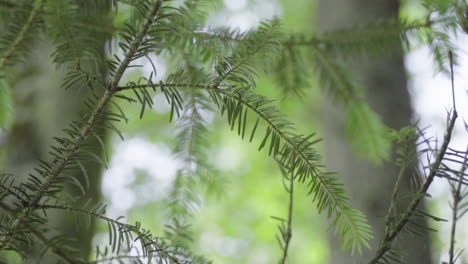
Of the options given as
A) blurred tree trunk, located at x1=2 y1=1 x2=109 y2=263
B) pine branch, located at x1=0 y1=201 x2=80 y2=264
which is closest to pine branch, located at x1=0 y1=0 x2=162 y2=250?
pine branch, located at x1=0 y1=201 x2=80 y2=264

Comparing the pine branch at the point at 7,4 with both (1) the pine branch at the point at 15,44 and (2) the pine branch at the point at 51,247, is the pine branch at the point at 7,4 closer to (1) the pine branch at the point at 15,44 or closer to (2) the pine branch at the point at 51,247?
(1) the pine branch at the point at 15,44

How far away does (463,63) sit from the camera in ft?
2.17

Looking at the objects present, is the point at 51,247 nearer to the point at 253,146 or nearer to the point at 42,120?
the point at 42,120

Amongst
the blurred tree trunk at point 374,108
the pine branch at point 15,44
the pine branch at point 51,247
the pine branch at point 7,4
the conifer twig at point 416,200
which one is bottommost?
the pine branch at point 51,247

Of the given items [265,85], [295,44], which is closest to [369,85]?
[295,44]

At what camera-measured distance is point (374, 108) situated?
1456 mm

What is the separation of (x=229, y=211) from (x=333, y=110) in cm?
187

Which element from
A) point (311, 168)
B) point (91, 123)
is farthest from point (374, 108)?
point (91, 123)

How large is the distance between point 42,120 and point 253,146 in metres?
2.36

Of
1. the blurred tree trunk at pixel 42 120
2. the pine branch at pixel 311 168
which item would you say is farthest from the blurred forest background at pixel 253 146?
the pine branch at pixel 311 168

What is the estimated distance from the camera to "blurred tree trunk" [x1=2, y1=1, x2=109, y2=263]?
1038 mm

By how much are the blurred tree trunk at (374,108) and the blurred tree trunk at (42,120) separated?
0.69 meters

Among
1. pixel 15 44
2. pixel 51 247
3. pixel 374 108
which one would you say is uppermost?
pixel 374 108

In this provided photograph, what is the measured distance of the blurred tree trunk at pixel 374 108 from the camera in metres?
1.32
